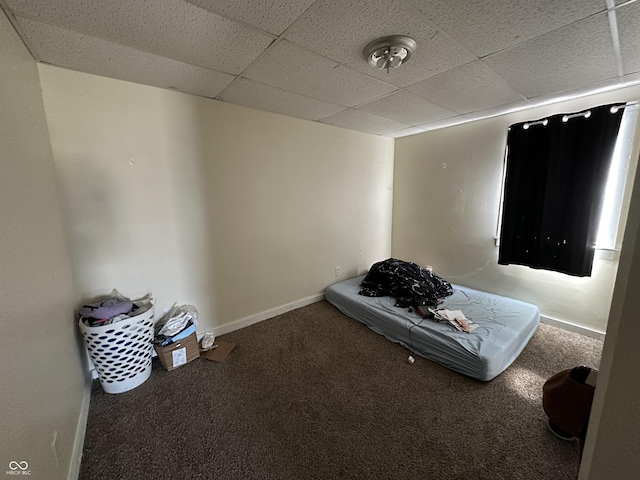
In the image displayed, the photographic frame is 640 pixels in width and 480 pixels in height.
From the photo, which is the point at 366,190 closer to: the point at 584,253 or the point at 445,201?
the point at 445,201

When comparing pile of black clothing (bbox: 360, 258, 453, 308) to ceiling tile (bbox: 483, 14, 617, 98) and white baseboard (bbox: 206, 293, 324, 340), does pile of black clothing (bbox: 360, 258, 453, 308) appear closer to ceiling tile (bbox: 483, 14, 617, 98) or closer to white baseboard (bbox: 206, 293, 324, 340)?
white baseboard (bbox: 206, 293, 324, 340)

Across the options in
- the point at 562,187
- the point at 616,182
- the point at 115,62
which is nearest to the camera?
the point at 115,62

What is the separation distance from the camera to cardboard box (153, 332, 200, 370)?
1.89 m

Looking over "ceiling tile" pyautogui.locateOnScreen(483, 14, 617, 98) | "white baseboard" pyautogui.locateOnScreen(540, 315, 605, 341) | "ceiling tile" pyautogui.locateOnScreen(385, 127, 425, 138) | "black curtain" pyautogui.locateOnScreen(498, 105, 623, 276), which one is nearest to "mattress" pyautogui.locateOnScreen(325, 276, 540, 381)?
"white baseboard" pyautogui.locateOnScreen(540, 315, 605, 341)

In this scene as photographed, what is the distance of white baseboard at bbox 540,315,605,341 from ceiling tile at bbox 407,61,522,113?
85.7 inches

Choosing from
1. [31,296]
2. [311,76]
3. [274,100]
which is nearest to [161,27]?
[311,76]

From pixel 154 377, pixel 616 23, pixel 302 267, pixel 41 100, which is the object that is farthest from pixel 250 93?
pixel 154 377

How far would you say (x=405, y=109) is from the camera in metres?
2.44

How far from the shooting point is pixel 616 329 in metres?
0.55

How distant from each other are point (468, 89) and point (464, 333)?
1.97 meters

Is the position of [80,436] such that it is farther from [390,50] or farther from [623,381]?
[390,50]

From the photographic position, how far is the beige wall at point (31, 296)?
0.84 m

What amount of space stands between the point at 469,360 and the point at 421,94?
2.14 meters

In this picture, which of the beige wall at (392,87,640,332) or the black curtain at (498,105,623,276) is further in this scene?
the beige wall at (392,87,640,332)
